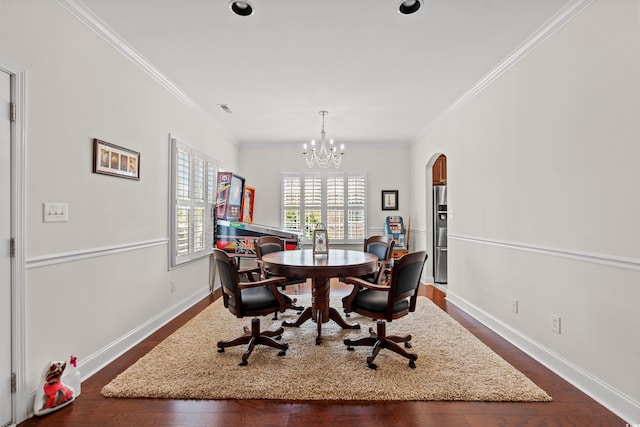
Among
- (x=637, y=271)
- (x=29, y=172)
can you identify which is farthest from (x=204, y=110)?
(x=637, y=271)

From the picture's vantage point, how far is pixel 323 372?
2.37 m

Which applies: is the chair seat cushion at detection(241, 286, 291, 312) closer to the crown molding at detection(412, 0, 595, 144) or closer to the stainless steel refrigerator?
the crown molding at detection(412, 0, 595, 144)

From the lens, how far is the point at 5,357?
179 cm

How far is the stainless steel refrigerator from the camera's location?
5.30 metres

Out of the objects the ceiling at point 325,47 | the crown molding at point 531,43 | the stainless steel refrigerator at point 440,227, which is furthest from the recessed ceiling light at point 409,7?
the stainless steel refrigerator at point 440,227

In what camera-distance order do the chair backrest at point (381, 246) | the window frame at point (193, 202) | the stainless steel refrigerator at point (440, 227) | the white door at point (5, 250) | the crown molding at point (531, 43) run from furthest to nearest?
the stainless steel refrigerator at point (440, 227)
the window frame at point (193, 202)
the chair backrest at point (381, 246)
the crown molding at point (531, 43)
the white door at point (5, 250)

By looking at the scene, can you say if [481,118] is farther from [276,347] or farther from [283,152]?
[283,152]

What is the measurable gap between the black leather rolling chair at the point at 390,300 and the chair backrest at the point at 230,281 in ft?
2.90

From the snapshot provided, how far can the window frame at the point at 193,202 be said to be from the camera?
11.9 ft

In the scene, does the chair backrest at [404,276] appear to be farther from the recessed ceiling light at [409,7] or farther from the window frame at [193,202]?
the window frame at [193,202]

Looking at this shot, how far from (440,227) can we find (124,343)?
181 inches

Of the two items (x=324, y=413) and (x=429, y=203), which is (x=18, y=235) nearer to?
(x=324, y=413)

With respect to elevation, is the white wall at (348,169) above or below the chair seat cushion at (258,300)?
above

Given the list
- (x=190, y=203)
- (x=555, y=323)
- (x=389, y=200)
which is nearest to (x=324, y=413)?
(x=555, y=323)
